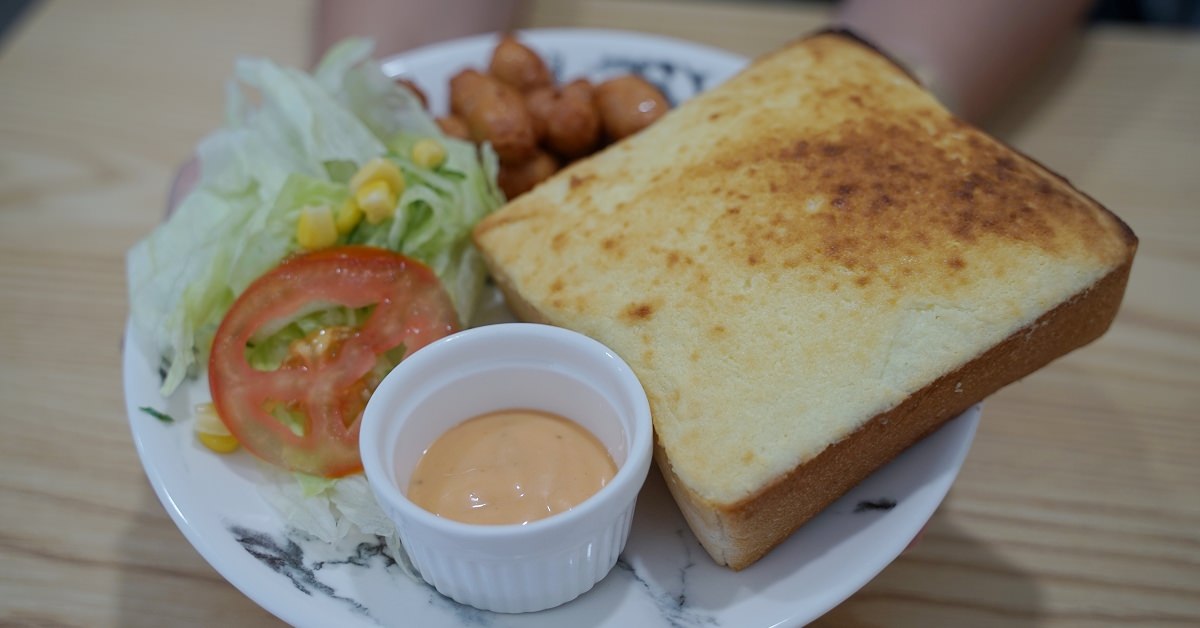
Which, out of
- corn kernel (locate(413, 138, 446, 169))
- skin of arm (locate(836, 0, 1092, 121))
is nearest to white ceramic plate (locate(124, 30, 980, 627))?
corn kernel (locate(413, 138, 446, 169))

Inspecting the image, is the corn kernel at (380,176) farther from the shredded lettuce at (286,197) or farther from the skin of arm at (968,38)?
the skin of arm at (968,38)

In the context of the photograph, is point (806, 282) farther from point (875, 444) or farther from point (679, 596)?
point (679, 596)

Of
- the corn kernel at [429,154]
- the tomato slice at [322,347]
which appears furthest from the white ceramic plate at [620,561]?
the corn kernel at [429,154]

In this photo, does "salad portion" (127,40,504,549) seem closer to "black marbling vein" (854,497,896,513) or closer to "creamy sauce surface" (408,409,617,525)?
"creamy sauce surface" (408,409,617,525)

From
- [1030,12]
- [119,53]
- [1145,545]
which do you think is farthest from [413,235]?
[1030,12]

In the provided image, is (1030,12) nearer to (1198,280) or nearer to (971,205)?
(1198,280)

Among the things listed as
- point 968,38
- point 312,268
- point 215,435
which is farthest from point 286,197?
point 968,38
